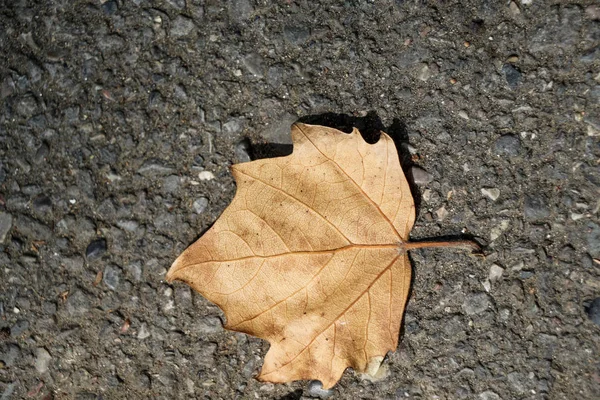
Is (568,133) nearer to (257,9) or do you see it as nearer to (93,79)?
(257,9)

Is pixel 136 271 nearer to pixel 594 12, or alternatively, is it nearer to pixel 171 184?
pixel 171 184

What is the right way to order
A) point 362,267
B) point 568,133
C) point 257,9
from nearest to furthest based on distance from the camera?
1. point 362,267
2. point 568,133
3. point 257,9

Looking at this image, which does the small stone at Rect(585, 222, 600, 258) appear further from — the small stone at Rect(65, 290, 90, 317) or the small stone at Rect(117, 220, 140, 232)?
the small stone at Rect(65, 290, 90, 317)

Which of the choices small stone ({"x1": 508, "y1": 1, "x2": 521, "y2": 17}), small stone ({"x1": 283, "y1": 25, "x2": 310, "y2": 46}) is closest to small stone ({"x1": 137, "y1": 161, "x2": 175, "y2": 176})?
small stone ({"x1": 283, "y1": 25, "x2": 310, "y2": 46})

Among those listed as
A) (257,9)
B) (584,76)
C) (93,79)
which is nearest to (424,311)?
(584,76)

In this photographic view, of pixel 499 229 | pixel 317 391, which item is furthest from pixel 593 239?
pixel 317 391

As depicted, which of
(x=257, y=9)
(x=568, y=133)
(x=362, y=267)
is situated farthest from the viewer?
(x=257, y=9)
